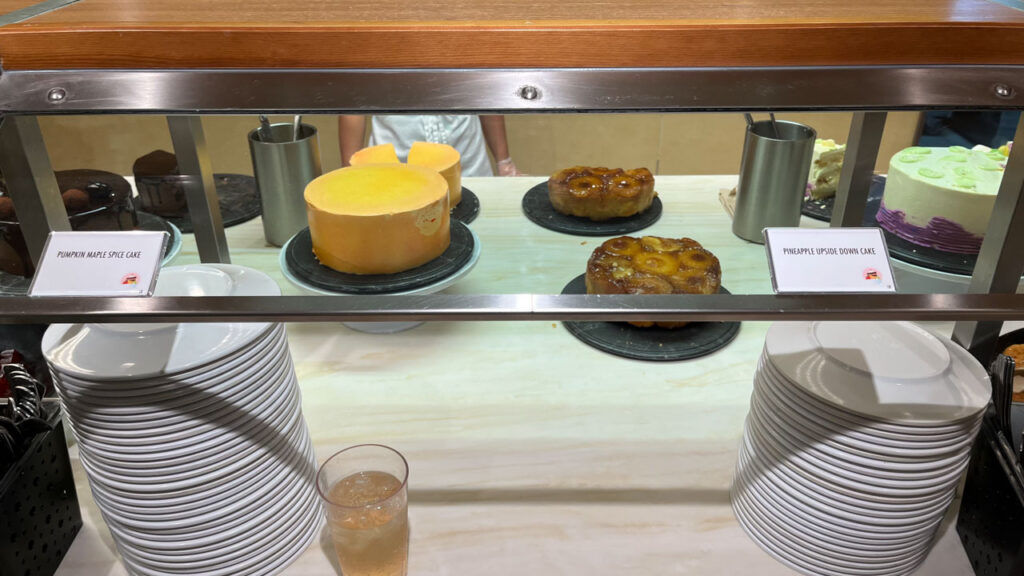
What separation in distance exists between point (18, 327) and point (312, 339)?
0.45 metres

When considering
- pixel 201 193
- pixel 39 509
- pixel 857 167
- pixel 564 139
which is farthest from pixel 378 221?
pixel 857 167

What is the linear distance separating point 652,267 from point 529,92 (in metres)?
0.44

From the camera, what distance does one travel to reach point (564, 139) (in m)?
0.87

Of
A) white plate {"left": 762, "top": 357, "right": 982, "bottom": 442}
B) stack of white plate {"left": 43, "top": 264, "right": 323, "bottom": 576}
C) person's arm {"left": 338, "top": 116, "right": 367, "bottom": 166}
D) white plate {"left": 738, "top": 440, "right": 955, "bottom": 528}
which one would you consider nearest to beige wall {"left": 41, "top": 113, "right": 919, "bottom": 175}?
person's arm {"left": 338, "top": 116, "right": 367, "bottom": 166}

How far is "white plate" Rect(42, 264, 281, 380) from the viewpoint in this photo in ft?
2.49

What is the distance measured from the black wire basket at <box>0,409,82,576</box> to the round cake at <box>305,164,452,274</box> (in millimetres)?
419

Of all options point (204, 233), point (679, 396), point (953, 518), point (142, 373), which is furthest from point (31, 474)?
point (953, 518)

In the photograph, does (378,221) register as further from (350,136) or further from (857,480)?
(857,480)

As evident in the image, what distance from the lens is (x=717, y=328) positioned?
1.27 m

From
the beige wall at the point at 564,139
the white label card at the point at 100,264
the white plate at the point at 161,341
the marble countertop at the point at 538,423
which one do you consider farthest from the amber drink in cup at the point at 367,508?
the beige wall at the point at 564,139

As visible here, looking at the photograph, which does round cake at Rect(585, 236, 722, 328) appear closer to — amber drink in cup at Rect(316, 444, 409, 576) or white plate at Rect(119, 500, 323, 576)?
amber drink in cup at Rect(316, 444, 409, 576)

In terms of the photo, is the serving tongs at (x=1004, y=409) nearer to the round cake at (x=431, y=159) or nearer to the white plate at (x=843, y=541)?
the white plate at (x=843, y=541)

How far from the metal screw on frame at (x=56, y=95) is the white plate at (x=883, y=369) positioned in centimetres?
82

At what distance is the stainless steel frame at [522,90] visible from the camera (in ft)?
2.16
